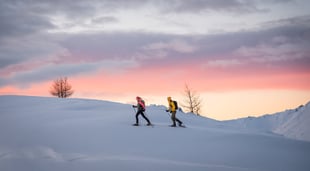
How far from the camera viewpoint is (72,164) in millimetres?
14578

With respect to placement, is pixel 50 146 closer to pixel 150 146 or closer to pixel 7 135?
pixel 7 135

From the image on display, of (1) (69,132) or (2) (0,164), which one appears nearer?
(2) (0,164)

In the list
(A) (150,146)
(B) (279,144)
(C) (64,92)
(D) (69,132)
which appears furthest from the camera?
(C) (64,92)

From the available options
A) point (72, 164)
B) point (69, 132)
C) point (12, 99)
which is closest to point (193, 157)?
point (72, 164)

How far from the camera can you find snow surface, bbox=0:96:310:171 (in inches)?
588

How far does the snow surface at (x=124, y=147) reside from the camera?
14930 mm

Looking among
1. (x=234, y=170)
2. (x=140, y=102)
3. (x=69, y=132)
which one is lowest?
(x=234, y=170)

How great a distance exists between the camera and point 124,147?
60.1 ft

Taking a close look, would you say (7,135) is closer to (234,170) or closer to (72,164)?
(72,164)

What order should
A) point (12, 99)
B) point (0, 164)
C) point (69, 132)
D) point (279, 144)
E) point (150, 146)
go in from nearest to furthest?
point (0, 164)
point (150, 146)
point (69, 132)
point (279, 144)
point (12, 99)

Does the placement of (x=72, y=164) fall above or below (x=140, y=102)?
below

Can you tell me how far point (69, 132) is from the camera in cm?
2034

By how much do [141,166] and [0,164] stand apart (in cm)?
541

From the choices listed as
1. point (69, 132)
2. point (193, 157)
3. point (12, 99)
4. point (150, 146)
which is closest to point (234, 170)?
point (193, 157)
